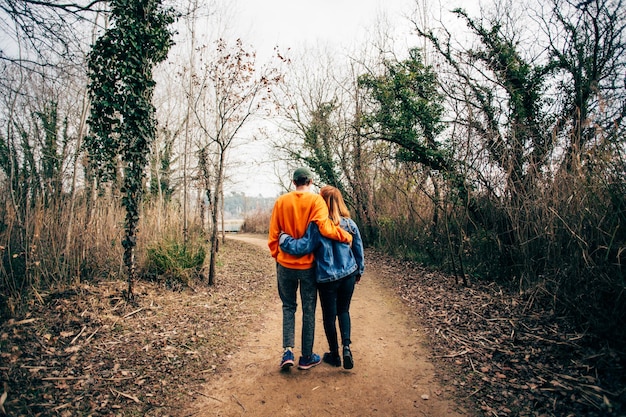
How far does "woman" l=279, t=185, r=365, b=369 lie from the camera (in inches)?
122

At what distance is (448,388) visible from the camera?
3.00 metres

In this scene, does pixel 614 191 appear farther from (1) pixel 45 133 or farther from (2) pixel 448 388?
(1) pixel 45 133

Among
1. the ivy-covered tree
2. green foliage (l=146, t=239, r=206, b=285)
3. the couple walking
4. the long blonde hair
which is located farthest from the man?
green foliage (l=146, t=239, r=206, b=285)

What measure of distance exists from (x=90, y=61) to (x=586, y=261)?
7442 mm

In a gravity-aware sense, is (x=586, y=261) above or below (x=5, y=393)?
above

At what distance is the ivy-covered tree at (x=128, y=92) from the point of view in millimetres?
5008

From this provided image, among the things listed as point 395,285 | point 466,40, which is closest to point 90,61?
point 395,285

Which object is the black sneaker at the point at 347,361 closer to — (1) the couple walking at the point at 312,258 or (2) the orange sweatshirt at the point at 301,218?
(1) the couple walking at the point at 312,258

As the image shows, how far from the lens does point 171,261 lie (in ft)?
19.8

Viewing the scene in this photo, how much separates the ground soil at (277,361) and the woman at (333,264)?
0.45 metres

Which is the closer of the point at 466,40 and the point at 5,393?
the point at 5,393

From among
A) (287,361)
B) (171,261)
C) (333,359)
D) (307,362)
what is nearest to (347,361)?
(333,359)

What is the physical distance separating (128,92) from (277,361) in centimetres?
477

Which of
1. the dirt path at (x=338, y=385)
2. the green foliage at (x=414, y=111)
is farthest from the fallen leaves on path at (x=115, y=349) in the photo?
the green foliage at (x=414, y=111)
